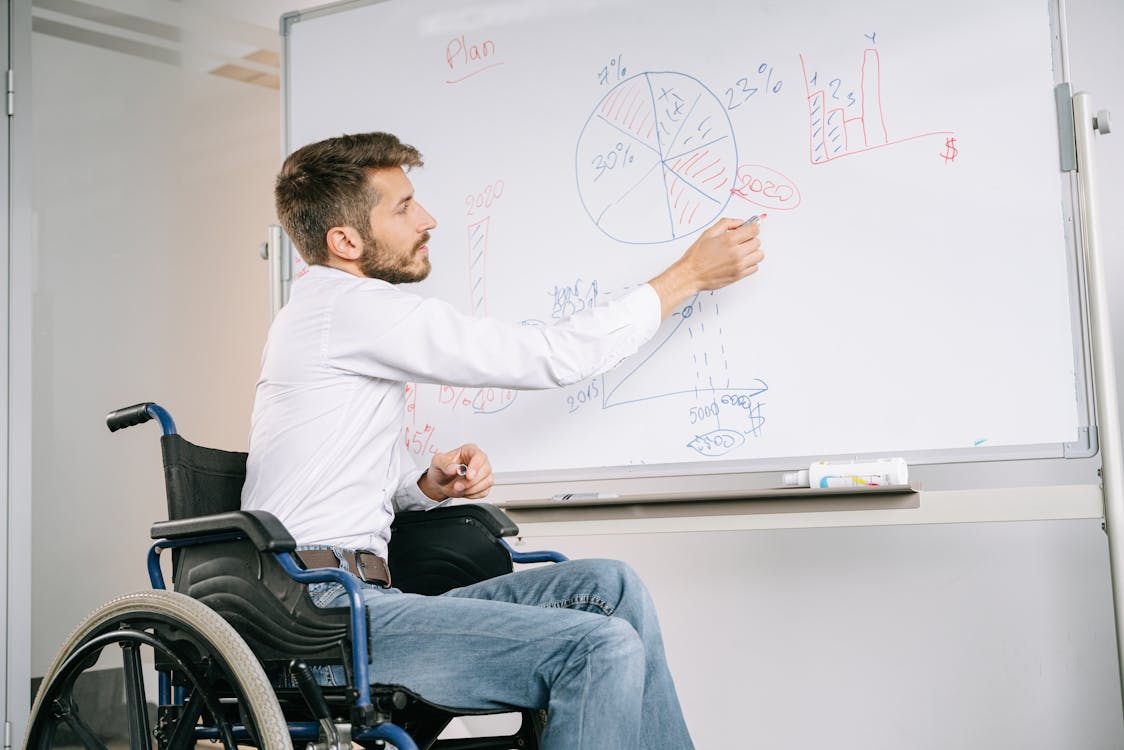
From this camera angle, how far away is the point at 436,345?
5.28 feet

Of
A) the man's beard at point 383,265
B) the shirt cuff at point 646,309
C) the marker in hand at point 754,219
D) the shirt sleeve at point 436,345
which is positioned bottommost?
the shirt sleeve at point 436,345

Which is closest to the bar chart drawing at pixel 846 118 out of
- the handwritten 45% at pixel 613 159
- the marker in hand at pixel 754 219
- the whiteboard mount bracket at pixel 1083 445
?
the marker in hand at pixel 754 219

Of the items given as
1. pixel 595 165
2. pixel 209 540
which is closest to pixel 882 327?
pixel 595 165

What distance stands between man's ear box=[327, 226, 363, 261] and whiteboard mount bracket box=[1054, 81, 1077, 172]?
1.17 m

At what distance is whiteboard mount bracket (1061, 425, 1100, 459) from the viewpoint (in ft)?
6.03

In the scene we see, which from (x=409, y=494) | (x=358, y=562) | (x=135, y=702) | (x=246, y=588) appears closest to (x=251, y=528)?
(x=246, y=588)

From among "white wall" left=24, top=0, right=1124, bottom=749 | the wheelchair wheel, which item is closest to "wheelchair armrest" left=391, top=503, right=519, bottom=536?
the wheelchair wheel

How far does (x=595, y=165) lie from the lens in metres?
2.23

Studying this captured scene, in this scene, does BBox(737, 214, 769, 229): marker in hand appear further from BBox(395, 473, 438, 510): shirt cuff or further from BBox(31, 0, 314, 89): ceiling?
BBox(31, 0, 314, 89): ceiling

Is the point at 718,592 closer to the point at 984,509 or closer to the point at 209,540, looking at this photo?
the point at 984,509

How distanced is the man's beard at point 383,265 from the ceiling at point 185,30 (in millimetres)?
1402

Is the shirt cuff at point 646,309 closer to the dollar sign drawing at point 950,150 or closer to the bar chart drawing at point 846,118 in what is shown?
the bar chart drawing at point 846,118

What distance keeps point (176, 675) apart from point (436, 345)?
580mm

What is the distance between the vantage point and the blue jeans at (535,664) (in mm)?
1333
